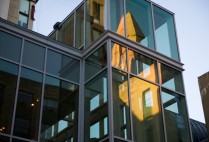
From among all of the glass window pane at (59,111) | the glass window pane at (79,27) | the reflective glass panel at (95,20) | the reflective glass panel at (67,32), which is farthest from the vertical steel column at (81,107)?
the reflective glass panel at (67,32)

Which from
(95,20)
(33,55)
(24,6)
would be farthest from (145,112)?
(24,6)

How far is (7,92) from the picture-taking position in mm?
15023

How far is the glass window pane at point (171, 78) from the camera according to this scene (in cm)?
1795

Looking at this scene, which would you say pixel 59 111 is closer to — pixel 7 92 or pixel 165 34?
pixel 7 92

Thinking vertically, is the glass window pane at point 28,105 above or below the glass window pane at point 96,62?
below

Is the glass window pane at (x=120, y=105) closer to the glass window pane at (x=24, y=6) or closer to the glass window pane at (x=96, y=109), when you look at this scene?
the glass window pane at (x=96, y=109)

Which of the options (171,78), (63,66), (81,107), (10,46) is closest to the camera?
(10,46)

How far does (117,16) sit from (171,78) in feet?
12.9

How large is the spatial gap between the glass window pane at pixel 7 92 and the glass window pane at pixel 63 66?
71.0 inches

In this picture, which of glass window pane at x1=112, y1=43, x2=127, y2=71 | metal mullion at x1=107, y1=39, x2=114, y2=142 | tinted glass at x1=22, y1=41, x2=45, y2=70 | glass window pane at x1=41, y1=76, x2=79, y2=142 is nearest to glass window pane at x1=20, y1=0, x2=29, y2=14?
tinted glass at x1=22, y1=41, x2=45, y2=70

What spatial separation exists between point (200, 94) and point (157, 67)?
526 inches

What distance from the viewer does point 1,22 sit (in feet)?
53.7

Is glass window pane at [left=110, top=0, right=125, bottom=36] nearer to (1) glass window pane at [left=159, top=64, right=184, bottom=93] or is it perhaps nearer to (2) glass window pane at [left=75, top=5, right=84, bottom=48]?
(2) glass window pane at [left=75, top=5, right=84, bottom=48]

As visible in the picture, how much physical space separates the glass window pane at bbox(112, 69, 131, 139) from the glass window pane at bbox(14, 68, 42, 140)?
3.12m
